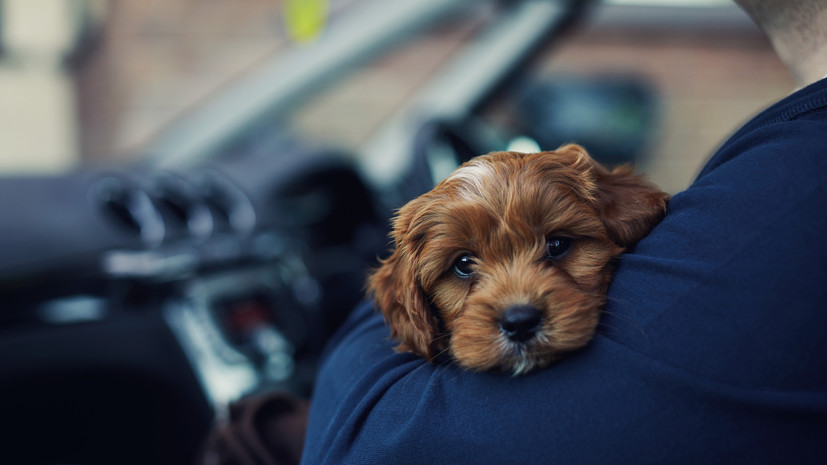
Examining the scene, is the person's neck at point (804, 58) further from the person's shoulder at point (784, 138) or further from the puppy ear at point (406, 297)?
the puppy ear at point (406, 297)

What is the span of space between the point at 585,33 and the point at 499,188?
709cm

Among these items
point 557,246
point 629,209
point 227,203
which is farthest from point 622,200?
point 227,203

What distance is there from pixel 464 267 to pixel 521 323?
28 centimetres

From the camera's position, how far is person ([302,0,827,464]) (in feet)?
3.20

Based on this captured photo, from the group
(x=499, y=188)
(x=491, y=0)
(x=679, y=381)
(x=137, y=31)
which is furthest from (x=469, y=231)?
(x=137, y=31)

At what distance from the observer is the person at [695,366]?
0.98 m

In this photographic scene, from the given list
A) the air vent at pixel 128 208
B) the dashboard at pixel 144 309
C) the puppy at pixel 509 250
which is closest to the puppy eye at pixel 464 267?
the puppy at pixel 509 250

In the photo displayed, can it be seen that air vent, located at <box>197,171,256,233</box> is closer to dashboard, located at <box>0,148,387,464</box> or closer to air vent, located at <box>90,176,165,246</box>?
dashboard, located at <box>0,148,387,464</box>

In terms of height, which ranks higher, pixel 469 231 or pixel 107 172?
pixel 107 172

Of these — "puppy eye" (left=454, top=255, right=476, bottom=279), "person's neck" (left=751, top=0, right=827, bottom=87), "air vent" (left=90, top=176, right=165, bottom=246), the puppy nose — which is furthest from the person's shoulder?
"air vent" (left=90, top=176, right=165, bottom=246)

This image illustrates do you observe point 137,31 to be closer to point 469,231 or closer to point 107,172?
point 107,172

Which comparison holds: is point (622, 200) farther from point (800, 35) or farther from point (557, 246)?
point (800, 35)

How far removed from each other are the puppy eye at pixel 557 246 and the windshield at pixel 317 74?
264 cm

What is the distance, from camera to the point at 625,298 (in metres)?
1.18
